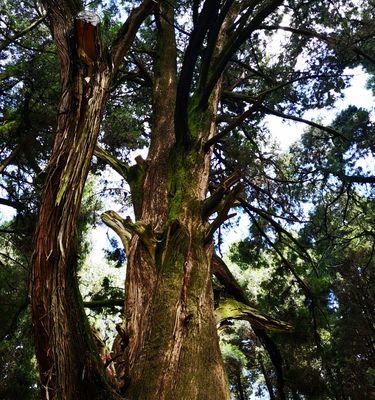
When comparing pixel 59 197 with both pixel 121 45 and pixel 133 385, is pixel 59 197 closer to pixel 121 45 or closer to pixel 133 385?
pixel 121 45

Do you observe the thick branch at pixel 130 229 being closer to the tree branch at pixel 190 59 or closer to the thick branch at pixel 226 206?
the thick branch at pixel 226 206

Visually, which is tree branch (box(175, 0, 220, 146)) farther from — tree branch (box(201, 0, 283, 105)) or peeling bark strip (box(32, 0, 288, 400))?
tree branch (box(201, 0, 283, 105))

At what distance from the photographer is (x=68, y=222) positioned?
1366 millimetres

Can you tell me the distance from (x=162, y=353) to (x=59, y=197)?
111 cm

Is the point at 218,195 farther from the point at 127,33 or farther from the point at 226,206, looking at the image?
the point at 127,33

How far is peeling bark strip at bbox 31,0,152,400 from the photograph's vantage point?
4.34 feet

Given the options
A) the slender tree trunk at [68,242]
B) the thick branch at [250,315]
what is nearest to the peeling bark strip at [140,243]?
the slender tree trunk at [68,242]

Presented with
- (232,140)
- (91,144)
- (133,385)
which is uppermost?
(232,140)

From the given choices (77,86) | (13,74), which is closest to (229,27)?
(13,74)

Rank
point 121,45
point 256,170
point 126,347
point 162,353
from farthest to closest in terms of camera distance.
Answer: point 256,170, point 126,347, point 162,353, point 121,45

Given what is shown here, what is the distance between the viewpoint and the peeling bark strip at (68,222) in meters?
1.32

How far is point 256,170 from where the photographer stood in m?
6.00

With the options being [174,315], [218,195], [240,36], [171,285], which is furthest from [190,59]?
[174,315]

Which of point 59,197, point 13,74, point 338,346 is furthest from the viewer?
point 338,346
